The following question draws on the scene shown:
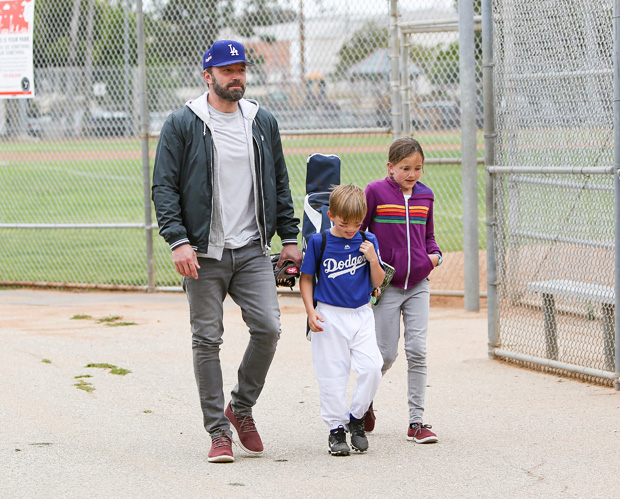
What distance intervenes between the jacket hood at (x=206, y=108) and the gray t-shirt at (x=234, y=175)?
0.13ft

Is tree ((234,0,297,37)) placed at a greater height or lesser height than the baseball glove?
greater

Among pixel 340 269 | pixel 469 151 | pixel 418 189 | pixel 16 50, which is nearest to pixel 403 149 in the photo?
pixel 418 189

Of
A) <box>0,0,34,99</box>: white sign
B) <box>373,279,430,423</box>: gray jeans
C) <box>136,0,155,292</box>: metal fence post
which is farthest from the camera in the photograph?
<box>0,0,34,99</box>: white sign

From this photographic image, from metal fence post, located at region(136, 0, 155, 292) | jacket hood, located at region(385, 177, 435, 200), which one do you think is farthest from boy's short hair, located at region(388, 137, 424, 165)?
metal fence post, located at region(136, 0, 155, 292)

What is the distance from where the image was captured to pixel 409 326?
545 cm

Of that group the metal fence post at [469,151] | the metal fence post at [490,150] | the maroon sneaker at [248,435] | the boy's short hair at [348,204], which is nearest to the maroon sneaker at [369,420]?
the maroon sneaker at [248,435]

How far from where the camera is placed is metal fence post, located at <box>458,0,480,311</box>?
8.88m

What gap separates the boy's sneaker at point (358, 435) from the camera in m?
5.11

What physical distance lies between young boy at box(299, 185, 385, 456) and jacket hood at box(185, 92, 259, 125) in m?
0.64

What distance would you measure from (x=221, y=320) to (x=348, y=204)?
912 millimetres

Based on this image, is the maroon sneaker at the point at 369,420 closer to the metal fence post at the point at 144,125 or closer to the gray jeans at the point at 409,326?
the gray jeans at the point at 409,326

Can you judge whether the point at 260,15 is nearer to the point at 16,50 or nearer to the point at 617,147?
the point at 16,50

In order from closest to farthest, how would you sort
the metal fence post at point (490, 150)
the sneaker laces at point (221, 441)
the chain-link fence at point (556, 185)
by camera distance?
the sneaker laces at point (221, 441) → the chain-link fence at point (556, 185) → the metal fence post at point (490, 150)

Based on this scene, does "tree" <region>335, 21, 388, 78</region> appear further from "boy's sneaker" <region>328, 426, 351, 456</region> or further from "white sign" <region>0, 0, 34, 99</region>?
"boy's sneaker" <region>328, 426, 351, 456</region>
